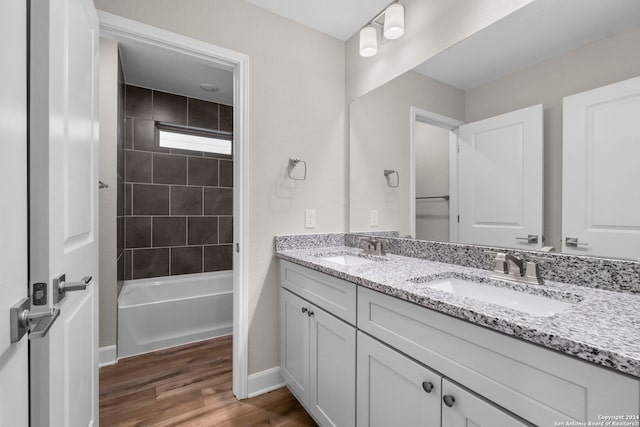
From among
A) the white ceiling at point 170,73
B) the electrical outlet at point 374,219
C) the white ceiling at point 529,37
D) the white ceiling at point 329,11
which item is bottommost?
the electrical outlet at point 374,219

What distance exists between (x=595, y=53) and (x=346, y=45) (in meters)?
1.56

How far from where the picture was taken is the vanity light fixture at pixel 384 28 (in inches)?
63.9

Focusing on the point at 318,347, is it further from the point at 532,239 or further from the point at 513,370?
the point at 532,239

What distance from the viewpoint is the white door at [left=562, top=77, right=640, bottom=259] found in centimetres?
91

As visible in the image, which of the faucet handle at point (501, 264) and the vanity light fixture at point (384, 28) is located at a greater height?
the vanity light fixture at point (384, 28)

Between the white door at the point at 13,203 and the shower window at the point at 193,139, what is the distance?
2479 millimetres

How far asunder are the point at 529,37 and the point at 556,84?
24 centimetres

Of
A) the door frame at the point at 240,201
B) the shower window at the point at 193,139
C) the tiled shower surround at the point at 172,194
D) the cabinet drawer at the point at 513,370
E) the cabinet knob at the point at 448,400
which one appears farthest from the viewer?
the shower window at the point at 193,139

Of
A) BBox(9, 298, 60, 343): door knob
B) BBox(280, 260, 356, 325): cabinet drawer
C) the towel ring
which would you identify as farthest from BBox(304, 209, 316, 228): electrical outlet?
BBox(9, 298, 60, 343): door knob

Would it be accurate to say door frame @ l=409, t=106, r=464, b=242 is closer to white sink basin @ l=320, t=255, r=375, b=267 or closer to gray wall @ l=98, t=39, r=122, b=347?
white sink basin @ l=320, t=255, r=375, b=267

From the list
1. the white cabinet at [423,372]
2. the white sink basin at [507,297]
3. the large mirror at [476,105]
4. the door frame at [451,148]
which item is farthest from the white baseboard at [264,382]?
the door frame at [451,148]

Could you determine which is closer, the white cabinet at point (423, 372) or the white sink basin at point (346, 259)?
the white cabinet at point (423, 372)

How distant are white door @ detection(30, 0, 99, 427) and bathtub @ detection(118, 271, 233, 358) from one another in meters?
1.04

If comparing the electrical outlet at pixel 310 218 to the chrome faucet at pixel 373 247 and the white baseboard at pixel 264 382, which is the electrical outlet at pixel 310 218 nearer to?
the chrome faucet at pixel 373 247
